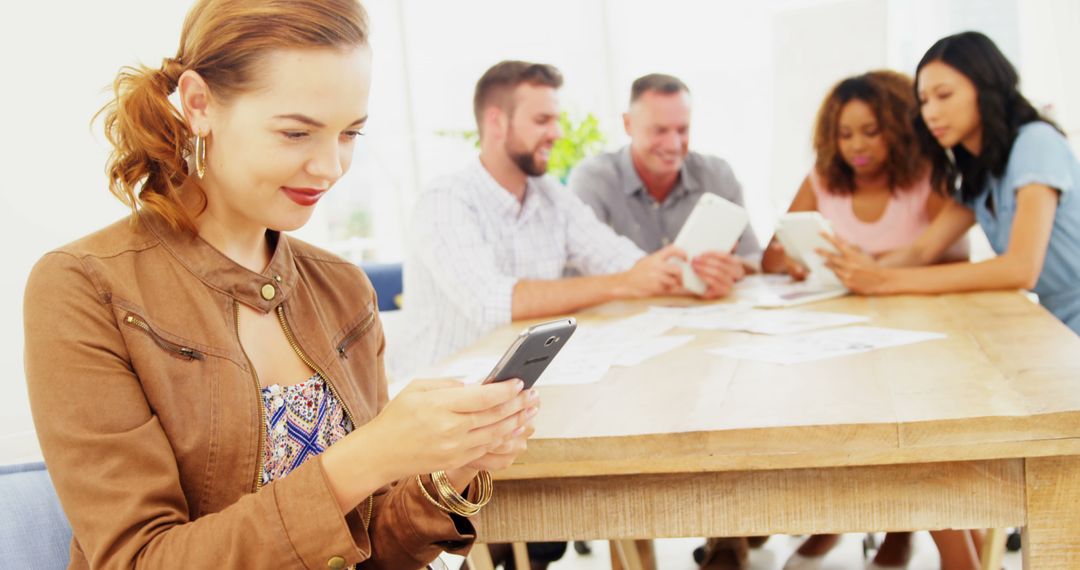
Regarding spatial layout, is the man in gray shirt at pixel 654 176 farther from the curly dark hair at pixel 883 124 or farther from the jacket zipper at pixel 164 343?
the jacket zipper at pixel 164 343

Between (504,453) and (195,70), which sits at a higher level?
(195,70)

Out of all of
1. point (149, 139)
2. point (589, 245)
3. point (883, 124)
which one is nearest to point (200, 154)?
point (149, 139)

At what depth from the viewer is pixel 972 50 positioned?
2.94m

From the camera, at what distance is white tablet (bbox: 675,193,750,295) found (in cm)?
288

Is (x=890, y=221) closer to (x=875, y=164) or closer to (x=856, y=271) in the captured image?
(x=875, y=164)

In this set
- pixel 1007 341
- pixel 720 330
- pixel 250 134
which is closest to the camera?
pixel 250 134

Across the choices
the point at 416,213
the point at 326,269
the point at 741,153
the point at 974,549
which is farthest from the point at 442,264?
the point at 741,153

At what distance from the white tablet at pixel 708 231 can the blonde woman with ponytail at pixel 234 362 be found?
1662mm

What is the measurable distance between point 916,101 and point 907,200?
0.42 m

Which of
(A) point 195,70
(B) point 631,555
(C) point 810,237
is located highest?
(A) point 195,70

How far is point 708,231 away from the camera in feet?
9.66

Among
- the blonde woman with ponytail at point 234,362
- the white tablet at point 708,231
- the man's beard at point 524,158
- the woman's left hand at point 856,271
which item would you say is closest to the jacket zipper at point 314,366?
the blonde woman with ponytail at point 234,362

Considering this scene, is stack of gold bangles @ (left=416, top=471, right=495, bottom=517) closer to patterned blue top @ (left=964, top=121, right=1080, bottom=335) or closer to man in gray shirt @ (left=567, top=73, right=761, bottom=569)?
patterned blue top @ (left=964, top=121, right=1080, bottom=335)

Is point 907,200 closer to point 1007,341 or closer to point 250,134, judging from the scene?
point 1007,341
